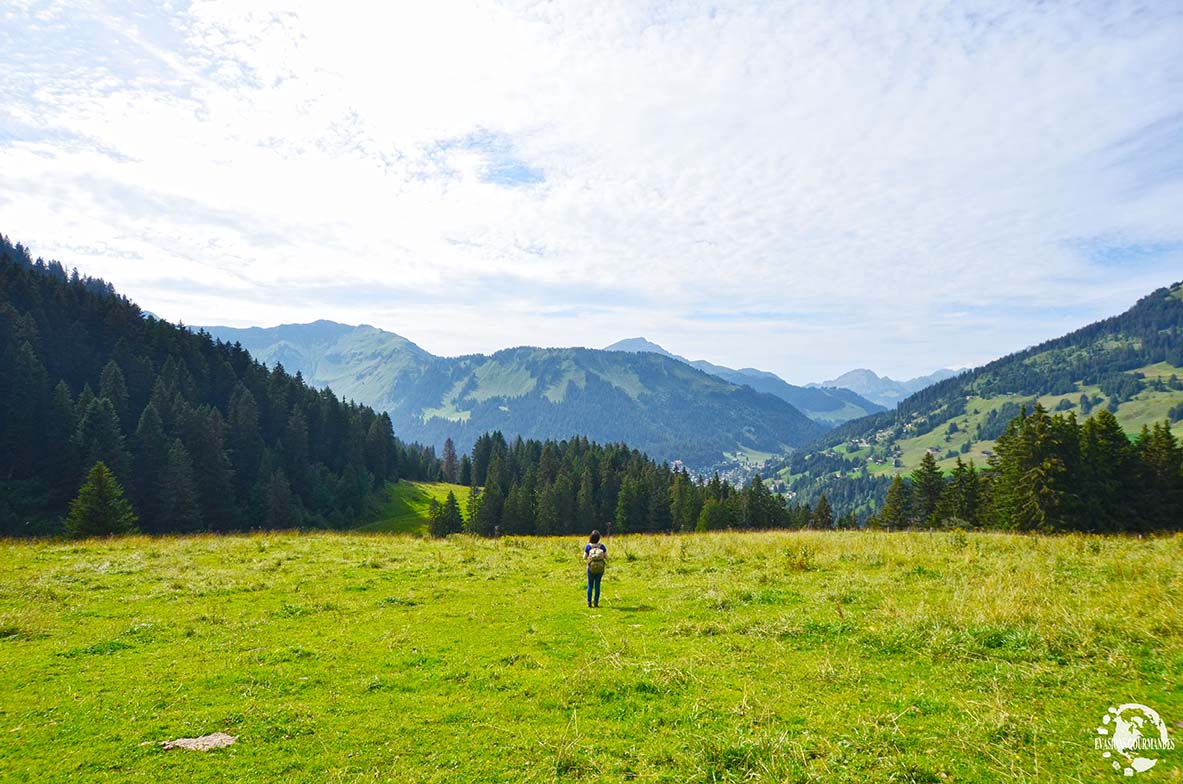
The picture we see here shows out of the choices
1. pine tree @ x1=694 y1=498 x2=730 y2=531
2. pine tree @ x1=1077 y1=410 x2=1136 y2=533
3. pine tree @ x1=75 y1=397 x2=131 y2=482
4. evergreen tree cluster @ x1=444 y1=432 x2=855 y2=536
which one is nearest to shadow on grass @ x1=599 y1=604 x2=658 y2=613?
pine tree @ x1=1077 y1=410 x2=1136 y2=533

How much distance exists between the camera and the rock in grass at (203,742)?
27.8ft

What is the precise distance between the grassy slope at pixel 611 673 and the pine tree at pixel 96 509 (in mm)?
25687

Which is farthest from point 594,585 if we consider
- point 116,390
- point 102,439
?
point 116,390

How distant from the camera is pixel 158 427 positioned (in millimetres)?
71000

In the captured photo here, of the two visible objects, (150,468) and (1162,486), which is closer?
(1162,486)

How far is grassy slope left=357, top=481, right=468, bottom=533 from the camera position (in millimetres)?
91000

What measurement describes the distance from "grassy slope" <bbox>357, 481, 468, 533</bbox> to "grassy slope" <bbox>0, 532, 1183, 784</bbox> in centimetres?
7276

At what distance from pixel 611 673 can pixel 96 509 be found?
162ft

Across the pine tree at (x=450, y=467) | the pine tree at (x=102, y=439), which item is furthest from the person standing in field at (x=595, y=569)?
the pine tree at (x=450, y=467)

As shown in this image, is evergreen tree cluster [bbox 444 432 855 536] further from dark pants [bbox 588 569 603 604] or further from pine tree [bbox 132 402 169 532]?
dark pants [bbox 588 569 603 604]

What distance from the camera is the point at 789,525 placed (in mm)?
109125

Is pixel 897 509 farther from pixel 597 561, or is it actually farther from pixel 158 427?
pixel 158 427

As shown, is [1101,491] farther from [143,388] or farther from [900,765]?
[143,388]

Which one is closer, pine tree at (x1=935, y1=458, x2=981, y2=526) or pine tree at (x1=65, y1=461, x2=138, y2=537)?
pine tree at (x1=65, y1=461, x2=138, y2=537)
